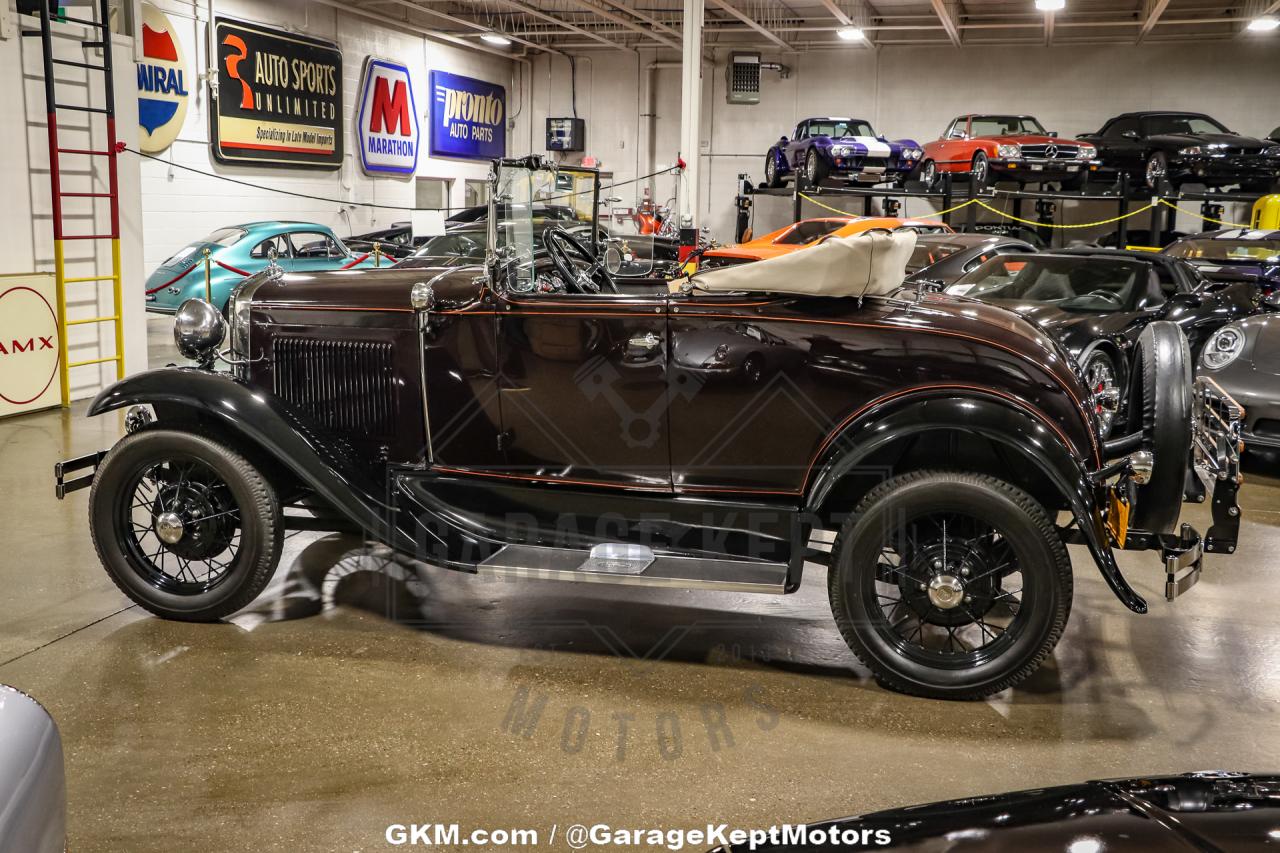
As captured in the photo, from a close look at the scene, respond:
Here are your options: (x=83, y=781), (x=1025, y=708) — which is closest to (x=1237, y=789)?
(x=1025, y=708)

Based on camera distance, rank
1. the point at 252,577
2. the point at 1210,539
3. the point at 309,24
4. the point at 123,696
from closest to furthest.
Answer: the point at 123,696 < the point at 1210,539 < the point at 252,577 < the point at 309,24

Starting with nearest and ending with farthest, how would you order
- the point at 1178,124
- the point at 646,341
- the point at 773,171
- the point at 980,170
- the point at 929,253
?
the point at 646,341 < the point at 929,253 < the point at 980,170 < the point at 1178,124 < the point at 773,171

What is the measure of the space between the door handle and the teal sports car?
908 cm

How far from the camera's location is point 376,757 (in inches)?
128

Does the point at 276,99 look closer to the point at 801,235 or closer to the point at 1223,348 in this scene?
the point at 801,235

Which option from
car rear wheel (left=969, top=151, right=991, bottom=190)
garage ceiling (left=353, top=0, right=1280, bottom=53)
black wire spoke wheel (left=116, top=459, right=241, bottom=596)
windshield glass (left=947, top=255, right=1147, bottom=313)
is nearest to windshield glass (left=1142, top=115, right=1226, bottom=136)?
garage ceiling (left=353, top=0, right=1280, bottom=53)

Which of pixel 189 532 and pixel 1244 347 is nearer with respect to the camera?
pixel 189 532

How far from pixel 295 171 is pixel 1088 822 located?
1762 cm

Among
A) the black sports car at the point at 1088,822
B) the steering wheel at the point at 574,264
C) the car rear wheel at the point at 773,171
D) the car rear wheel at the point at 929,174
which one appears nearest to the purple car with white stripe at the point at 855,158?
the car rear wheel at the point at 929,174

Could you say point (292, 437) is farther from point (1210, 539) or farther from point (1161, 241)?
point (1161, 241)

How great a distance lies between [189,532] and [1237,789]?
148 inches

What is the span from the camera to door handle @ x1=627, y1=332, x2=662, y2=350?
3.97 meters

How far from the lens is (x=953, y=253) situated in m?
10.0

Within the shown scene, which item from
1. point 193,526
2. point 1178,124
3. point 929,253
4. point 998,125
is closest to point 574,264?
point 193,526
